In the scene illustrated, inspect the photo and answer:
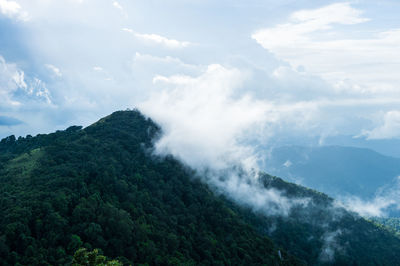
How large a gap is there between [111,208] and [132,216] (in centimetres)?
708

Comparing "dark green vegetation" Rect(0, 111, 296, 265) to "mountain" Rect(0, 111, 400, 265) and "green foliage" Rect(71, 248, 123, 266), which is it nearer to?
"mountain" Rect(0, 111, 400, 265)

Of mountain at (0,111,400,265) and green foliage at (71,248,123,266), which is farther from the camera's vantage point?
mountain at (0,111,400,265)

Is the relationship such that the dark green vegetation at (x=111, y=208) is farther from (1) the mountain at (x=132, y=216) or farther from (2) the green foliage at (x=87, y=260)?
(2) the green foliage at (x=87, y=260)

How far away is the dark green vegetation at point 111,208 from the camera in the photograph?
2030 inches

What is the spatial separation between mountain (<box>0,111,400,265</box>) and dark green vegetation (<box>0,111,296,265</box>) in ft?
0.65

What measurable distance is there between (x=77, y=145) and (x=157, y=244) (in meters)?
35.4

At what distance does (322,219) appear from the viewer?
13088cm

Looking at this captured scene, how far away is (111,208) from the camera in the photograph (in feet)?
200

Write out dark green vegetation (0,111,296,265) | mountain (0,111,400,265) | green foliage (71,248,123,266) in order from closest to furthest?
green foliage (71,248,123,266) < dark green vegetation (0,111,296,265) < mountain (0,111,400,265)

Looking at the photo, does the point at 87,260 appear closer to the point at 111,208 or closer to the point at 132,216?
the point at 111,208

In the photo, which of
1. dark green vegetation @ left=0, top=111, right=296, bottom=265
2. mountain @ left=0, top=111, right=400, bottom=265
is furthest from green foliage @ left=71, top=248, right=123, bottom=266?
mountain @ left=0, top=111, right=400, bottom=265

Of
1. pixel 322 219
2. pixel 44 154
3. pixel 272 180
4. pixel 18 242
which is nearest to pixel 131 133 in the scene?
pixel 44 154

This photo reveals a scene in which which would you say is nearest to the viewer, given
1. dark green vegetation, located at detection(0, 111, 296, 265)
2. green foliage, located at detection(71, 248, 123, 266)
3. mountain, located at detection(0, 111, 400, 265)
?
green foliage, located at detection(71, 248, 123, 266)

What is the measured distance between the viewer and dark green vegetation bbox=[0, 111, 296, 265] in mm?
51562
